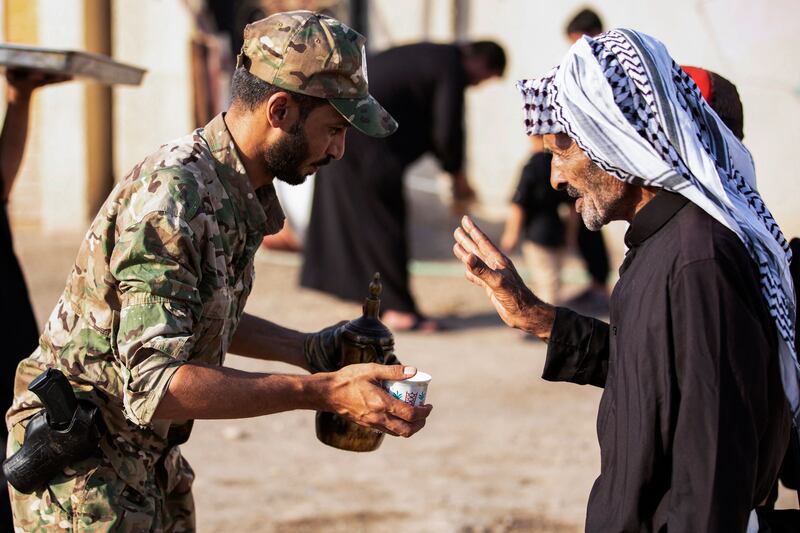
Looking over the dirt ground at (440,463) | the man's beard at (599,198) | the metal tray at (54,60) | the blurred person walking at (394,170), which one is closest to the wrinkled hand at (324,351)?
the man's beard at (599,198)

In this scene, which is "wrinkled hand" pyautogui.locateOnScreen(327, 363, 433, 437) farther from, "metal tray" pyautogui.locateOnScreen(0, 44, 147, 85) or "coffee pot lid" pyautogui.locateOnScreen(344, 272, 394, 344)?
"metal tray" pyautogui.locateOnScreen(0, 44, 147, 85)

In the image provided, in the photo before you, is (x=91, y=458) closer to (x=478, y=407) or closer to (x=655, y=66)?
(x=655, y=66)

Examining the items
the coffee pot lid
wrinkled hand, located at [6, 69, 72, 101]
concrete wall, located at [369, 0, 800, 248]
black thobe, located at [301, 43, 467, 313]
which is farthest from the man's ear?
concrete wall, located at [369, 0, 800, 248]

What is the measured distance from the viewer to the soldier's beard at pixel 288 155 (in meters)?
2.62

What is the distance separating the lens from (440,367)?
277 inches

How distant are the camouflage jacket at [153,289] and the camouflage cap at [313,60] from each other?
0.22 m

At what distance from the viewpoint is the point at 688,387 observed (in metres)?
2.10

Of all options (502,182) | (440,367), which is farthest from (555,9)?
(440,367)

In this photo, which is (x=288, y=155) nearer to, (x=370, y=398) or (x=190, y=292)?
(x=190, y=292)

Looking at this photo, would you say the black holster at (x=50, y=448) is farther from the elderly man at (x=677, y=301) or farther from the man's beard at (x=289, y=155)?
the elderly man at (x=677, y=301)

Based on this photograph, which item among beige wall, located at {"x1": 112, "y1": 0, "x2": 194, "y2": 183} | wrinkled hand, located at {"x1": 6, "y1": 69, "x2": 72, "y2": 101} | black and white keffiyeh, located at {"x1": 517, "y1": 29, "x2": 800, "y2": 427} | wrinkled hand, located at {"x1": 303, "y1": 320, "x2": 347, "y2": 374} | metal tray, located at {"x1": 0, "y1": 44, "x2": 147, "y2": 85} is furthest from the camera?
beige wall, located at {"x1": 112, "y1": 0, "x2": 194, "y2": 183}

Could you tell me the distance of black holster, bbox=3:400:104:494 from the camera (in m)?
2.51

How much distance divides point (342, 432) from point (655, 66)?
3.95 ft

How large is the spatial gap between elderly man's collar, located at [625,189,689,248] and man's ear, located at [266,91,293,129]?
0.85m
